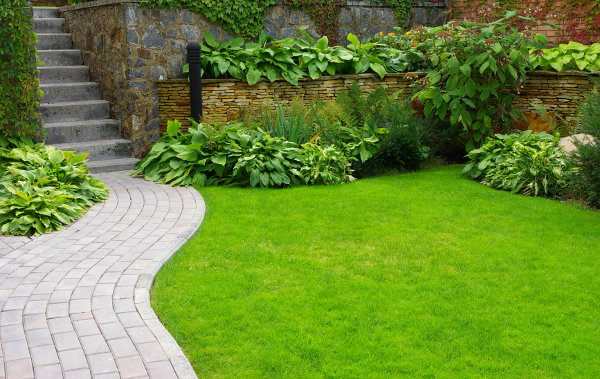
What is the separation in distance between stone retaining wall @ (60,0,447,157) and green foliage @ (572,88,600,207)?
5.20 meters

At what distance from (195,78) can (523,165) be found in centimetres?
427

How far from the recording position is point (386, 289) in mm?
3977

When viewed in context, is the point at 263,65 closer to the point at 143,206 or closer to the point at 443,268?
the point at 143,206

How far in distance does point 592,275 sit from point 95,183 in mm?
4932

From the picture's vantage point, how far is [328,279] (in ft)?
13.6

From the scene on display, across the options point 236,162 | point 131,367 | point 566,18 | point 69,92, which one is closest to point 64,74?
point 69,92

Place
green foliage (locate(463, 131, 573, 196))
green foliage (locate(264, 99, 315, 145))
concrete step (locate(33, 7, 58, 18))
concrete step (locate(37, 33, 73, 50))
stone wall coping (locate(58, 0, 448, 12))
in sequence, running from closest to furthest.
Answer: green foliage (locate(463, 131, 573, 196)), green foliage (locate(264, 99, 315, 145)), stone wall coping (locate(58, 0, 448, 12)), concrete step (locate(37, 33, 73, 50)), concrete step (locate(33, 7, 58, 18))

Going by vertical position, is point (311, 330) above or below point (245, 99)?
below

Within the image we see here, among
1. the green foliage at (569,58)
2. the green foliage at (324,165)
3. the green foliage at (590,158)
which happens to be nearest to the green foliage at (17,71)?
the green foliage at (324,165)

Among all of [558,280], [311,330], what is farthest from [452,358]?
[558,280]

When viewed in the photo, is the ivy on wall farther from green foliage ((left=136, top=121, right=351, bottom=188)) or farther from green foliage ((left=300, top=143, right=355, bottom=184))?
green foliage ((left=300, top=143, right=355, bottom=184))

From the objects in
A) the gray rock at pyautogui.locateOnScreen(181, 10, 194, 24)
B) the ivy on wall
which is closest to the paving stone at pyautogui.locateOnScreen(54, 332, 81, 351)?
the ivy on wall

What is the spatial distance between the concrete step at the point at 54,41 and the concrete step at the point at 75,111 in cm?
137

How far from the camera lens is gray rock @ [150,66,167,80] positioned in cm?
804
